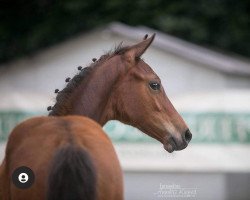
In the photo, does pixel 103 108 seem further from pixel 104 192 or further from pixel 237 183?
pixel 237 183

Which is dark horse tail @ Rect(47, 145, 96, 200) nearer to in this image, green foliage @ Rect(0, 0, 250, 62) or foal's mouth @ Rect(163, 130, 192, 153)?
foal's mouth @ Rect(163, 130, 192, 153)

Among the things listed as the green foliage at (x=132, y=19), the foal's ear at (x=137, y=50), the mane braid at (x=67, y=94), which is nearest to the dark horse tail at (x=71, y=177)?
the mane braid at (x=67, y=94)

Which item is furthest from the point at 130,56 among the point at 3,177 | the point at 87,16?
the point at 87,16

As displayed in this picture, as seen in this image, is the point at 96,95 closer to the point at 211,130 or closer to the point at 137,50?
the point at 137,50

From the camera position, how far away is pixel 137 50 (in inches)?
190

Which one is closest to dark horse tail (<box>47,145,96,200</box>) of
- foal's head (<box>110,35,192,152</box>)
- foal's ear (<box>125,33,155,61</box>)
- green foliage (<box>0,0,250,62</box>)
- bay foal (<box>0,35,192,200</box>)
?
bay foal (<box>0,35,192,200</box>)

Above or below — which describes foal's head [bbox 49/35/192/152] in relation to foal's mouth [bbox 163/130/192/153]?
above

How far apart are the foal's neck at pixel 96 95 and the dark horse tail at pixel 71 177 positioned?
1074mm

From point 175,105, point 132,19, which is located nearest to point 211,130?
point 175,105

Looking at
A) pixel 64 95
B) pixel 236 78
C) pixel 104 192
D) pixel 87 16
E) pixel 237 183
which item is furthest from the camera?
pixel 87 16

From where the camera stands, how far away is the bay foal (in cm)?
350

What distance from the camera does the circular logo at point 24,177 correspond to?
354cm

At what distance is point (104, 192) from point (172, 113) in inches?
52.7

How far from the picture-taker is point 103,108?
186 inches
